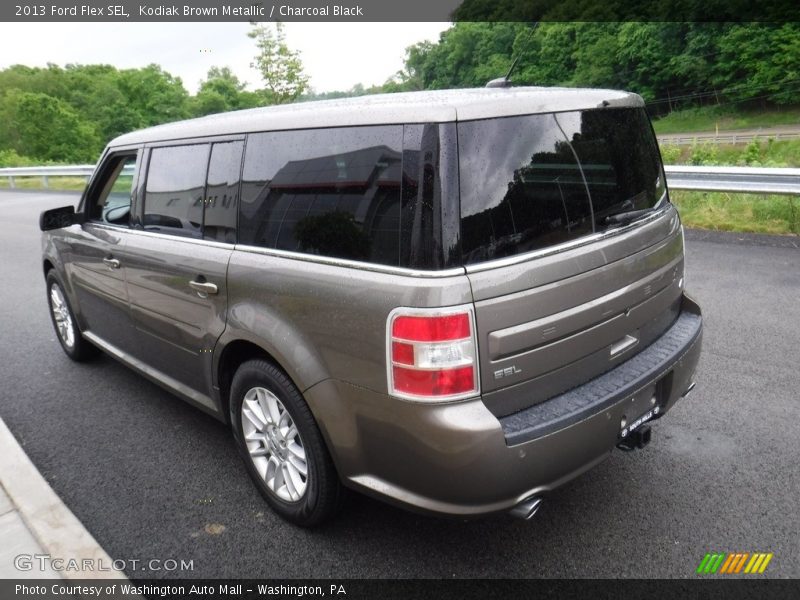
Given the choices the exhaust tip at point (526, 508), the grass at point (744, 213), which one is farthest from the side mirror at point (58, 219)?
the grass at point (744, 213)

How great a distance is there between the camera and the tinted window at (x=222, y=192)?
2893mm

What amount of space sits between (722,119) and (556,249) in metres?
69.7

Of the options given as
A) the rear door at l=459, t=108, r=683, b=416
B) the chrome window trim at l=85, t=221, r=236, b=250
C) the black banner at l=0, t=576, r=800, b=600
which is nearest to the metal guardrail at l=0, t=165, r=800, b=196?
the rear door at l=459, t=108, r=683, b=416

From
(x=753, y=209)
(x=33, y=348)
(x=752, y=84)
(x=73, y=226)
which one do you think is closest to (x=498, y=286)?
(x=73, y=226)

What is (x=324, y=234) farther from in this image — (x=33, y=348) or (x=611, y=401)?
(x=33, y=348)

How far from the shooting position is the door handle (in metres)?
2.90

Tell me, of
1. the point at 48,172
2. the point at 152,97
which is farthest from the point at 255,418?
the point at 152,97

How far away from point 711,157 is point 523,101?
11435 millimetres

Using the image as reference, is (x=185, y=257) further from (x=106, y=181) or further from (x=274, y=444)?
(x=106, y=181)

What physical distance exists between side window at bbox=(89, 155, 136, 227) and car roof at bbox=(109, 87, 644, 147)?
1.03m

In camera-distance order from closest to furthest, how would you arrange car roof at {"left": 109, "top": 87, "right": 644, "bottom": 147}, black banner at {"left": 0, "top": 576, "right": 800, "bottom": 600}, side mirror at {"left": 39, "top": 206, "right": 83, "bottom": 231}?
car roof at {"left": 109, "top": 87, "right": 644, "bottom": 147}
black banner at {"left": 0, "top": 576, "right": 800, "bottom": 600}
side mirror at {"left": 39, "top": 206, "right": 83, "bottom": 231}

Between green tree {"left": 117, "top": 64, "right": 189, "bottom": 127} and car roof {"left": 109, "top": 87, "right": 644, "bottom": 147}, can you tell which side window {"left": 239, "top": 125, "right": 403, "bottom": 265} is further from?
green tree {"left": 117, "top": 64, "right": 189, "bottom": 127}

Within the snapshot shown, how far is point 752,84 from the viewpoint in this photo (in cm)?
5956

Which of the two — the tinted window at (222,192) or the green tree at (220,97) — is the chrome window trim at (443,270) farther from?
the green tree at (220,97)
